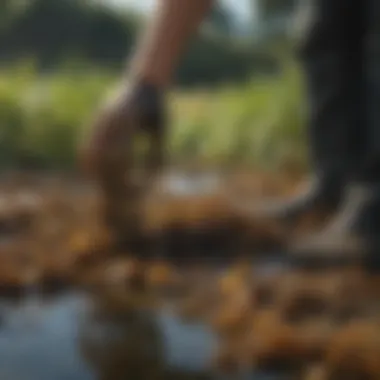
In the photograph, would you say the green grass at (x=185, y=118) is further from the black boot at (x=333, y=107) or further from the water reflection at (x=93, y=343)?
the water reflection at (x=93, y=343)

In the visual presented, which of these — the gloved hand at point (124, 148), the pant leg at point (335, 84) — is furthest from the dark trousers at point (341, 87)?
the gloved hand at point (124, 148)

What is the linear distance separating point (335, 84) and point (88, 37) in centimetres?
19

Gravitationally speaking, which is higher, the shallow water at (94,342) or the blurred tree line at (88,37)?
the blurred tree line at (88,37)

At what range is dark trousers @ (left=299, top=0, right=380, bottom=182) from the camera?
620mm

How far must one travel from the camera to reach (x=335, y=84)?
2.09 ft

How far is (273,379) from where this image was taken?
506mm

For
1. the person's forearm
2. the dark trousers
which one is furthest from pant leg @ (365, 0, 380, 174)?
the person's forearm

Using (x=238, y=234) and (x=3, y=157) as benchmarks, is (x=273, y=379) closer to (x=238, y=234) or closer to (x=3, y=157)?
(x=238, y=234)

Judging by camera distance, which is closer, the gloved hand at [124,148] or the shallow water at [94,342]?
the shallow water at [94,342]

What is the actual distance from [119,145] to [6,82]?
97 mm

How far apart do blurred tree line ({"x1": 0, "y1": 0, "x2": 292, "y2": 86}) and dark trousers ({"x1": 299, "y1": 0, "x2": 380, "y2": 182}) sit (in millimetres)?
33

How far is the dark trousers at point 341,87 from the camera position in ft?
2.03

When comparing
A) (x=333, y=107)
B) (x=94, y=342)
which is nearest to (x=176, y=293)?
(x=94, y=342)

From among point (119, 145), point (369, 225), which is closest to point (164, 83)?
point (119, 145)
